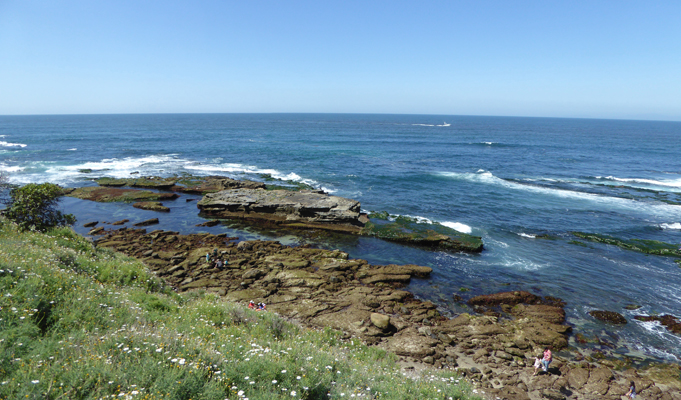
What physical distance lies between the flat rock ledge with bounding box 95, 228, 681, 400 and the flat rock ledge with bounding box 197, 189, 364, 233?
5.82m

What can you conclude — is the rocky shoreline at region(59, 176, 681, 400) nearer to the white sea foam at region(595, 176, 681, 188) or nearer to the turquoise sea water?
the turquoise sea water

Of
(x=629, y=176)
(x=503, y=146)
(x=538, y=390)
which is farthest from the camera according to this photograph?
(x=503, y=146)

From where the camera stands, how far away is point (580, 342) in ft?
53.7

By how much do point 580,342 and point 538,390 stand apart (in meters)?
5.40

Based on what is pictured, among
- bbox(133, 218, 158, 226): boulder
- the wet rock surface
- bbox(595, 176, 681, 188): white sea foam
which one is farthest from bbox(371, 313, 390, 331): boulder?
bbox(595, 176, 681, 188): white sea foam

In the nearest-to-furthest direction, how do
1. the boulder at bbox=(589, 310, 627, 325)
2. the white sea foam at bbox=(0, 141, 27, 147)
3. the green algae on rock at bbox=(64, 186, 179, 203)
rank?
the boulder at bbox=(589, 310, 627, 325)
the green algae on rock at bbox=(64, 186, 179, 203)
the white sea foam at bbox=(0, 141, 27, 147)

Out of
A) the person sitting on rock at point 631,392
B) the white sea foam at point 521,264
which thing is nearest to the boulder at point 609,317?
the white sea foam at point 521,264

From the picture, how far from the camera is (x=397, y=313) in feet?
60.5

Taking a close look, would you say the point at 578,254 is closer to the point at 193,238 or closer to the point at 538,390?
the point at 538,390

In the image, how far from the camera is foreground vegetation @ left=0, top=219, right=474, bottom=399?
19.8 feet

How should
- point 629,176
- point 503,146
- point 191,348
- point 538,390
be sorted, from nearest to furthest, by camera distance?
point 191,348 → point 538,390 → point 629,176 → point 503,146

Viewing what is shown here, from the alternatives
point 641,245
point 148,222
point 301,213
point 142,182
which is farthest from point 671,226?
point 142,182

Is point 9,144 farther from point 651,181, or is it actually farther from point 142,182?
point 651,181

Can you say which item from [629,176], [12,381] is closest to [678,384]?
[12,381]
